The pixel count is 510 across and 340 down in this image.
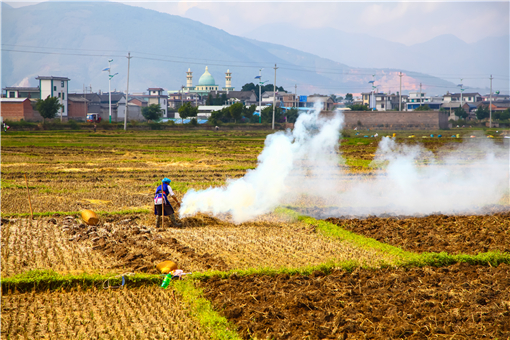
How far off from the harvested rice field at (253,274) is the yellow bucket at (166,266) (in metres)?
0.17

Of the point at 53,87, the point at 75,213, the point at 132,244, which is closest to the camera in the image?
the point at 132,244

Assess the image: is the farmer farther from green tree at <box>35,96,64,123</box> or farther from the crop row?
green tree at <box>35,96,64,123</box>

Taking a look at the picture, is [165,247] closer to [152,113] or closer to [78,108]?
[152,113]

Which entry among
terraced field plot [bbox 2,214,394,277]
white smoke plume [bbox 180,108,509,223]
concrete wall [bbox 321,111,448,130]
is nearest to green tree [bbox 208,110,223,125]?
concrete wall [bbox 321,111,448,130]

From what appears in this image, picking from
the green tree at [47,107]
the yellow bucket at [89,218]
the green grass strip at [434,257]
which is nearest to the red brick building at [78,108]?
the green tree at [47,107]

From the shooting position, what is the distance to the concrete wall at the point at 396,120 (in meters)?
99.1

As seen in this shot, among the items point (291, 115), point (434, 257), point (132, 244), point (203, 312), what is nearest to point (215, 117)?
point (291, 115)

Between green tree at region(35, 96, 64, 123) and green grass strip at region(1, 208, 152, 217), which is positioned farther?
green tree at region(35, 96, 64, 123)

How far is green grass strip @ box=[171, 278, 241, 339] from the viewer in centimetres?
936

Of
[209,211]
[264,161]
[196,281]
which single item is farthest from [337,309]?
[264,161]

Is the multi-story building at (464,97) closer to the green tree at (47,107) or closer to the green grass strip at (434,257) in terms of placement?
the green tree at (47,107)

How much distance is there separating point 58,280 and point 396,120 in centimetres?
9587

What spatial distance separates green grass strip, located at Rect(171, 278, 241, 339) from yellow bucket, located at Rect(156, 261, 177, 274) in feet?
2.20

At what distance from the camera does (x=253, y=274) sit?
41.5 ft
